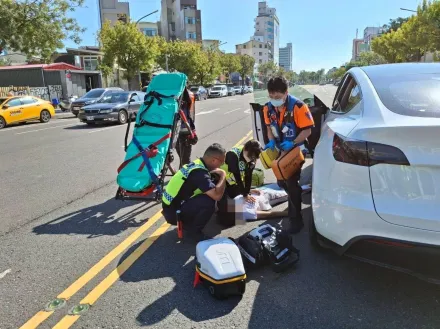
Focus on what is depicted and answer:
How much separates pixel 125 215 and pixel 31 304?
1.95 meters

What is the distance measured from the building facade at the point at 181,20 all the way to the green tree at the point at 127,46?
49108mm

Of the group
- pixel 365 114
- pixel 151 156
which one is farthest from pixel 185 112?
pixel 365 114

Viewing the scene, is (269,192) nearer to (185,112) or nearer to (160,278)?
(185,112)

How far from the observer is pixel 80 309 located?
2719 mm

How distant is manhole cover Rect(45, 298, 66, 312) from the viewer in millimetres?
2734

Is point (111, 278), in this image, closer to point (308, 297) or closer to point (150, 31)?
point (308, 297)

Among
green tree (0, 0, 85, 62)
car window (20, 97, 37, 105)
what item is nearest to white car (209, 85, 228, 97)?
green tree (0, 0, 85, 62)

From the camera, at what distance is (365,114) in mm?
2609

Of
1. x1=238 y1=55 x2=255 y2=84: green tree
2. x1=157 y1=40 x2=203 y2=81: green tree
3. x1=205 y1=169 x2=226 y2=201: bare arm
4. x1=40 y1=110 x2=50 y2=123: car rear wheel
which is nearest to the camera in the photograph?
x1=205 y1=169 x2=226 y2=201: bare arm

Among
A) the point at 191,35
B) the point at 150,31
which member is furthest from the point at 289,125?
the point at 191,35

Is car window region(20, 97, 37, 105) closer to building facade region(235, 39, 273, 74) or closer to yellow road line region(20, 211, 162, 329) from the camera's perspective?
yellow road line region(20, 211, 162, 329)

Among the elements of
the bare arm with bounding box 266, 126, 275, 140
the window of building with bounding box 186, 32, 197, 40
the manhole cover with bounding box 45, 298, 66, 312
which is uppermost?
the window of building with bounding box 186, 32, 197, 40

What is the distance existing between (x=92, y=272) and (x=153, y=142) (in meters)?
2.15

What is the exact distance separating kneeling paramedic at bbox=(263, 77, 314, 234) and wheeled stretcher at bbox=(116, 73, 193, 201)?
59.6 inches
